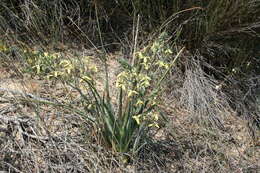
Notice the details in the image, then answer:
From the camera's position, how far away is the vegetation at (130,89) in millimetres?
2170

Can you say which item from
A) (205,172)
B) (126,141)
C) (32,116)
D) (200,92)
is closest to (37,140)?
(32,116)

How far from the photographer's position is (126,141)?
2.20 metres

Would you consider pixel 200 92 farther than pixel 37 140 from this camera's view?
Yes

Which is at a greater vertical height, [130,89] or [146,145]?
[130,89]

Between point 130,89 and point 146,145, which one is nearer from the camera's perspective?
point 130,89

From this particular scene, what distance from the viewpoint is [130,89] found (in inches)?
83.4

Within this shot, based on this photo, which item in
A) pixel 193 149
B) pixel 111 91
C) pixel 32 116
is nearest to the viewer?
pixel 32 116

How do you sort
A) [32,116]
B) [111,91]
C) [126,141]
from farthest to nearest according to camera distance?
[111,91]
[32,116]
[126,141]

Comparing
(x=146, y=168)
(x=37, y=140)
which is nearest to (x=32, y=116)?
(x=37, y=140)

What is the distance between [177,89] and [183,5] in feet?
2.39

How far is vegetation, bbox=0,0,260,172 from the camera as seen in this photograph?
2.17m

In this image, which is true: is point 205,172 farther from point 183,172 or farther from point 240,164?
point 240,164

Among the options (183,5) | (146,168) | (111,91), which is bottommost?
(146,168)

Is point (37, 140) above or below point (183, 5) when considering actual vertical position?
below
